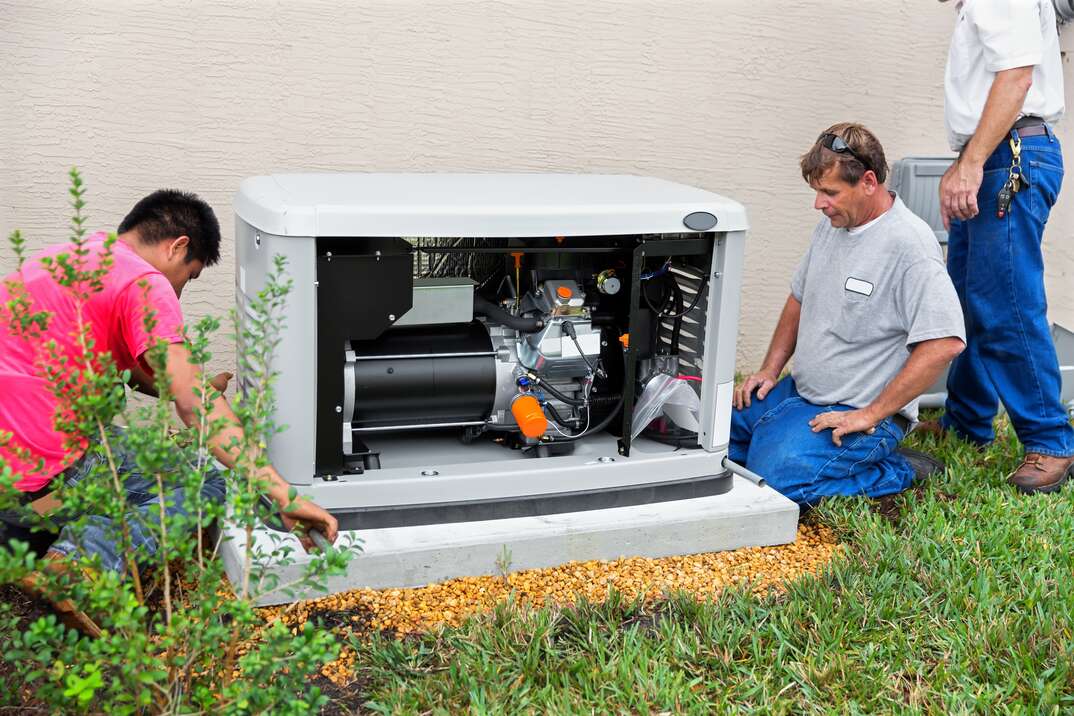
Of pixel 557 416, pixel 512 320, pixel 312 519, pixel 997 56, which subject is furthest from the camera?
pixel 997 56

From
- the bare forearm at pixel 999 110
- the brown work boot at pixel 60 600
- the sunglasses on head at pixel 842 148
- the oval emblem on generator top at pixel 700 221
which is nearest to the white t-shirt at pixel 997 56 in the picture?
the bare forearm at pixel 999 110

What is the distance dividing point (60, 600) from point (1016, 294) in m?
2.90

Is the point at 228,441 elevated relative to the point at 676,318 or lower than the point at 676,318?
lower

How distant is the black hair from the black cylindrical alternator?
0.48 metres

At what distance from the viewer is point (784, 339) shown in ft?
12.3

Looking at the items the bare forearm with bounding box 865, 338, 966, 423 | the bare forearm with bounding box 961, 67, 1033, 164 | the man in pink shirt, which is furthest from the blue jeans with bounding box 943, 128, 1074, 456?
the man in pink shirt

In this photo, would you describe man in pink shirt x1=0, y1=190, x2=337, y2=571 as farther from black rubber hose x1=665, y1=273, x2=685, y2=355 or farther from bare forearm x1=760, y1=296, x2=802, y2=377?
bare forearm x1=760, y1=296, x2=802, y2=377

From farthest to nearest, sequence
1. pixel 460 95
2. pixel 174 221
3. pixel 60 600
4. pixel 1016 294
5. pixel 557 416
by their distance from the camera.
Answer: pixel 460 95 < pixel 1016 294 < pixel 557 416 < pixel 174 221 < pixel 60 600

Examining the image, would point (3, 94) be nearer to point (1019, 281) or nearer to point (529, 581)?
point (529, 581)

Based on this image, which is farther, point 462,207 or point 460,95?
point 460,95

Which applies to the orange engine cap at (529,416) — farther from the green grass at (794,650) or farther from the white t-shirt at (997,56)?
the white t-shirt at (997,56)

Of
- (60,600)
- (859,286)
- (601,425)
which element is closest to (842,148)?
(859,286)

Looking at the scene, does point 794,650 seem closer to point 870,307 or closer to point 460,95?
point 870,307

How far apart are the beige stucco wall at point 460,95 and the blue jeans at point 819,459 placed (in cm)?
137
